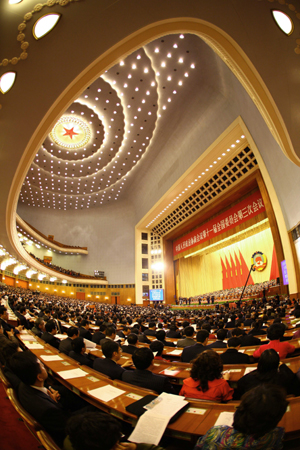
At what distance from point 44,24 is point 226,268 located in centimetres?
2366

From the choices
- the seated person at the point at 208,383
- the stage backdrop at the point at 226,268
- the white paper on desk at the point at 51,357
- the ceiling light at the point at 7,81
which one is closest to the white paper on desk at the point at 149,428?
the seated person at the point at 208,383

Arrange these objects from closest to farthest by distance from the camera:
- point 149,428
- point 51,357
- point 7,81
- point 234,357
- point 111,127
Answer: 1. point 149,428
2. point 234,357
3. point 51,357
4. point 7,81
5. point 111,127

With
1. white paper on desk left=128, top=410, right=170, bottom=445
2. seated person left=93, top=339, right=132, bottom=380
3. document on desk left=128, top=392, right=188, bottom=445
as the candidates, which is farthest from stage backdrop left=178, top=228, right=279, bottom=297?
white paper on desk left=128, top=410, right=170, bottom=445

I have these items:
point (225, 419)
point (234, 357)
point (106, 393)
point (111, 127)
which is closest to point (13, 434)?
point (106, 393)

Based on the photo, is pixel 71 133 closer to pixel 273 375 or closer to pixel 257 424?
pixel 273 375

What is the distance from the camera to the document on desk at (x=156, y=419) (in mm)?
1200

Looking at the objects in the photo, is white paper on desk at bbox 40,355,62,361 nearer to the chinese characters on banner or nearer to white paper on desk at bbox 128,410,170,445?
white paper on desk at bbox 128,410,170,445

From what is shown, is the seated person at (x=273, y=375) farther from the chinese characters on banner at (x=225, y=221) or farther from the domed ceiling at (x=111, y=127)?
the domed ceiling at (x=111, y=127)

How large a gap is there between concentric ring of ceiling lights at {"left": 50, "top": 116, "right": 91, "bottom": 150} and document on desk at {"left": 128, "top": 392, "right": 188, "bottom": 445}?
74.4 ft

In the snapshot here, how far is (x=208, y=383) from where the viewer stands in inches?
74.7

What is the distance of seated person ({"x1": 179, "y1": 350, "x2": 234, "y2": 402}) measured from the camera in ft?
6.05

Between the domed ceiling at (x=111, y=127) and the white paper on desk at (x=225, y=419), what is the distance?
53.0 ft

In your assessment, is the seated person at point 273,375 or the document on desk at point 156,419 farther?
the seated person at point 273,375

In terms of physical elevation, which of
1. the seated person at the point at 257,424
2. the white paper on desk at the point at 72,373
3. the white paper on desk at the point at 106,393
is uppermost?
the seated person at the point at 257,424
